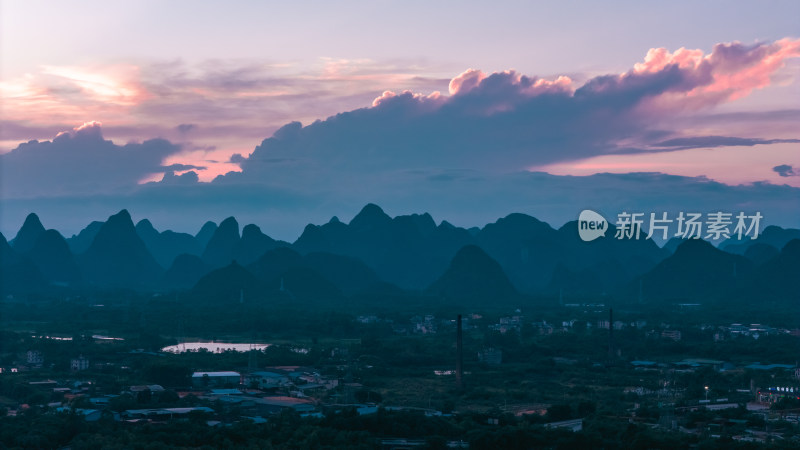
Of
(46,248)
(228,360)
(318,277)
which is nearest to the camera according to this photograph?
(228,360)

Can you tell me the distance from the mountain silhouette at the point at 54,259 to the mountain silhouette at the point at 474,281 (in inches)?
1862

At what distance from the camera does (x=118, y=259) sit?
136 m

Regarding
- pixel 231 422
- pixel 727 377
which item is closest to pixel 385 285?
pixel 727 377

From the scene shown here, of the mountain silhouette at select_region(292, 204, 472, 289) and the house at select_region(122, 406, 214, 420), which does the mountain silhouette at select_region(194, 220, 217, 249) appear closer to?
the mountain silhouette at select_region(292, 204, 472, 289)

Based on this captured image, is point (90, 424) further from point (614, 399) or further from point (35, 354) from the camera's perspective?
point (35, 354)

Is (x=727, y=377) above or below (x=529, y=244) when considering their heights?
below

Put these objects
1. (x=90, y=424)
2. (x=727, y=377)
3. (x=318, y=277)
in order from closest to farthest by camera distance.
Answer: (x=90, y=424) < (x=727, y=377) < (x=318, y=277)

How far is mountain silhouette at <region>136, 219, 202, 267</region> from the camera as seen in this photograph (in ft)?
574

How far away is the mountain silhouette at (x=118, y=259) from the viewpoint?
133625 millimetres

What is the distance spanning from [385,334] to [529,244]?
8366 centimetres

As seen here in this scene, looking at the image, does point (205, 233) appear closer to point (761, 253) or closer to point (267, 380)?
point (761, 253)

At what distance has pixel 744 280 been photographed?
10688 centimetres

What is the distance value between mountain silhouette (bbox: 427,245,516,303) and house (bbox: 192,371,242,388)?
64684 mm

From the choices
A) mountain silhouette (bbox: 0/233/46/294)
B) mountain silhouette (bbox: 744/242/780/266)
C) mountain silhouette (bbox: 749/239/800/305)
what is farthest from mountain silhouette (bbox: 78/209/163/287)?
mountain silhouette (bbox: 744/242/780/266)
